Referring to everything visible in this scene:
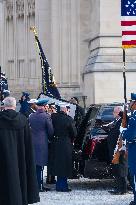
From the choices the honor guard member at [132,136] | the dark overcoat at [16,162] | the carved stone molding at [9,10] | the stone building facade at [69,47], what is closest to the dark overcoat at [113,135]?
the honor guard member at [132,136]

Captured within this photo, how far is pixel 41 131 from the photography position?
49.5 ft

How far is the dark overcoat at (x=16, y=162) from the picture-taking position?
9664 mm

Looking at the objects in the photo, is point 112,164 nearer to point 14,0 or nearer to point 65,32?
point 65,32

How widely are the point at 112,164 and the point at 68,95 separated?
1614 cm

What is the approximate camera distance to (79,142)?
15.8 m

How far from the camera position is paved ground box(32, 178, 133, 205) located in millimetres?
13500

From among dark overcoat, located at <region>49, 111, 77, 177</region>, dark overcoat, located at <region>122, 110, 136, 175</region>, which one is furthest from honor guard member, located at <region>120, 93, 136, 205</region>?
dark overcoat, located at <region>49, 111, 77, 177</region>

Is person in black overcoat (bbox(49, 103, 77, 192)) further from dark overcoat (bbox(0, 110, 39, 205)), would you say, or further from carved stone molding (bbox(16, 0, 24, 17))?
carved stone molding (bbox(16, 0, 24, 17))

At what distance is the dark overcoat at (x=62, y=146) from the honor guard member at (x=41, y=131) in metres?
0.13

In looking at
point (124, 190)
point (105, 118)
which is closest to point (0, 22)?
point (105, 118)

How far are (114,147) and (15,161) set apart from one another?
4.87 m

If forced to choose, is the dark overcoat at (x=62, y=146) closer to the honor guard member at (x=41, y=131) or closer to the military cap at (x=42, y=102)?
the honor guard member at (x=41, y=131)

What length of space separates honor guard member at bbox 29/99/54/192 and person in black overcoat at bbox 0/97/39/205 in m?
5.08

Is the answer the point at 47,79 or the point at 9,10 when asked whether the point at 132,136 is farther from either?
the point at 9,10
